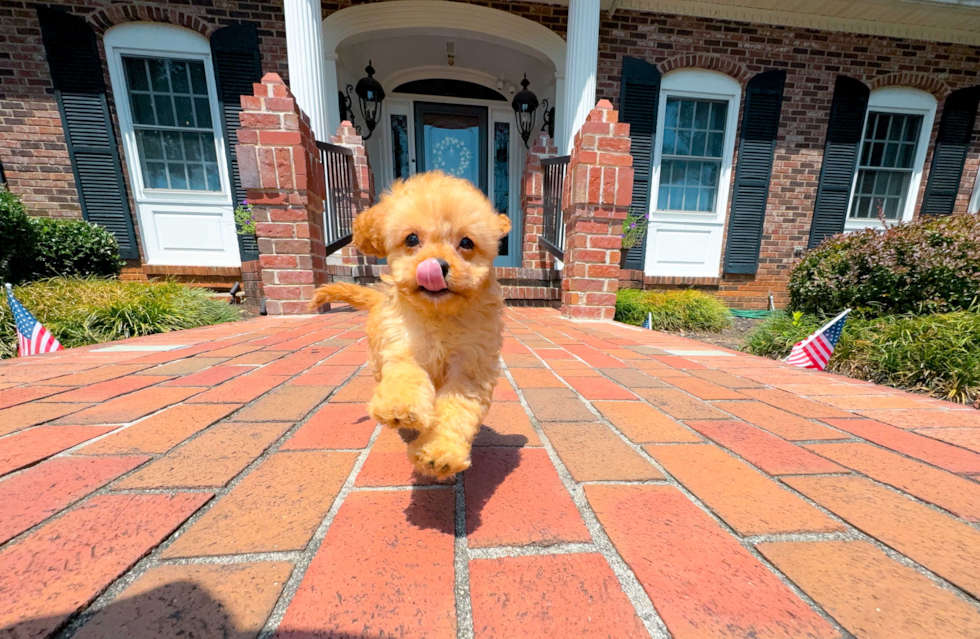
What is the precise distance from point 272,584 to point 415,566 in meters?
0.27

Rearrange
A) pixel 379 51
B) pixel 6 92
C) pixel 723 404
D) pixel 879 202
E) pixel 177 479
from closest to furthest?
pixel 177 479 → pixel 723 404 → pixel 6 92 → pixel 379 51 → pixel 879 202

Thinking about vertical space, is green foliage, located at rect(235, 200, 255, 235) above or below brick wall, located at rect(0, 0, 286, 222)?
below

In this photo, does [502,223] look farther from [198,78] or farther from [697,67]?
[697,67]

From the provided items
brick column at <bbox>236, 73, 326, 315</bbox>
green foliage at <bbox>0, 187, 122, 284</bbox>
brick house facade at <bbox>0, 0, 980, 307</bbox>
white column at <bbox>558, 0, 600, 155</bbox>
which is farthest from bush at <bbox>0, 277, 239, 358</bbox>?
white column at <bbox>558, 0, 600, 155</bbox>

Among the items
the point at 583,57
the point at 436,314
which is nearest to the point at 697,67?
the point at 583,57

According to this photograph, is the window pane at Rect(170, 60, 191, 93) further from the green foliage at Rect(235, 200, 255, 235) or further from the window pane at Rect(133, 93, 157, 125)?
the green foliage at Rect(235, 200, 255, 235)

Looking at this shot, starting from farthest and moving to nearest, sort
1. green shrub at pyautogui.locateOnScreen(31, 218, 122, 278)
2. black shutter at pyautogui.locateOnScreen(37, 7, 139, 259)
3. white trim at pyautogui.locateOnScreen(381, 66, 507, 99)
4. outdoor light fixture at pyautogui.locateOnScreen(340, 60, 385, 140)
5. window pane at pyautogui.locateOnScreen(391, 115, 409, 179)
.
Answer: window pane at pyautogui.locateOnScreen(391, 115, 409, 179)
white trim at pyautogui.locateOnScreen(381, 66, 507, 99)
outdoor light fixture at pyautogui.locateOnScreen(340, 60, 385, 140)
black shutter at pyautogui.locateOnScreen(37, 7, 139, 259)
green shrub at pyautogui.locateOnScreen(31, 218, 122, 278)

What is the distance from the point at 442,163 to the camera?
8.34 meters

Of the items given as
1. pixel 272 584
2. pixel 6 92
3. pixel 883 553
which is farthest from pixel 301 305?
pixel 6 92

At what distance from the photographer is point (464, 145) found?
27.2ft

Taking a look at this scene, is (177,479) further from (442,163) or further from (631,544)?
(442,163)

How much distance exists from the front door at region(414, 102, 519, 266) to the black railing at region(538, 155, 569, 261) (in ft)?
8.39

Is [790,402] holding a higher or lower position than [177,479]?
lower

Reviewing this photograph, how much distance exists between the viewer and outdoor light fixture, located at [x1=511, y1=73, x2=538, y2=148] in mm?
7148
